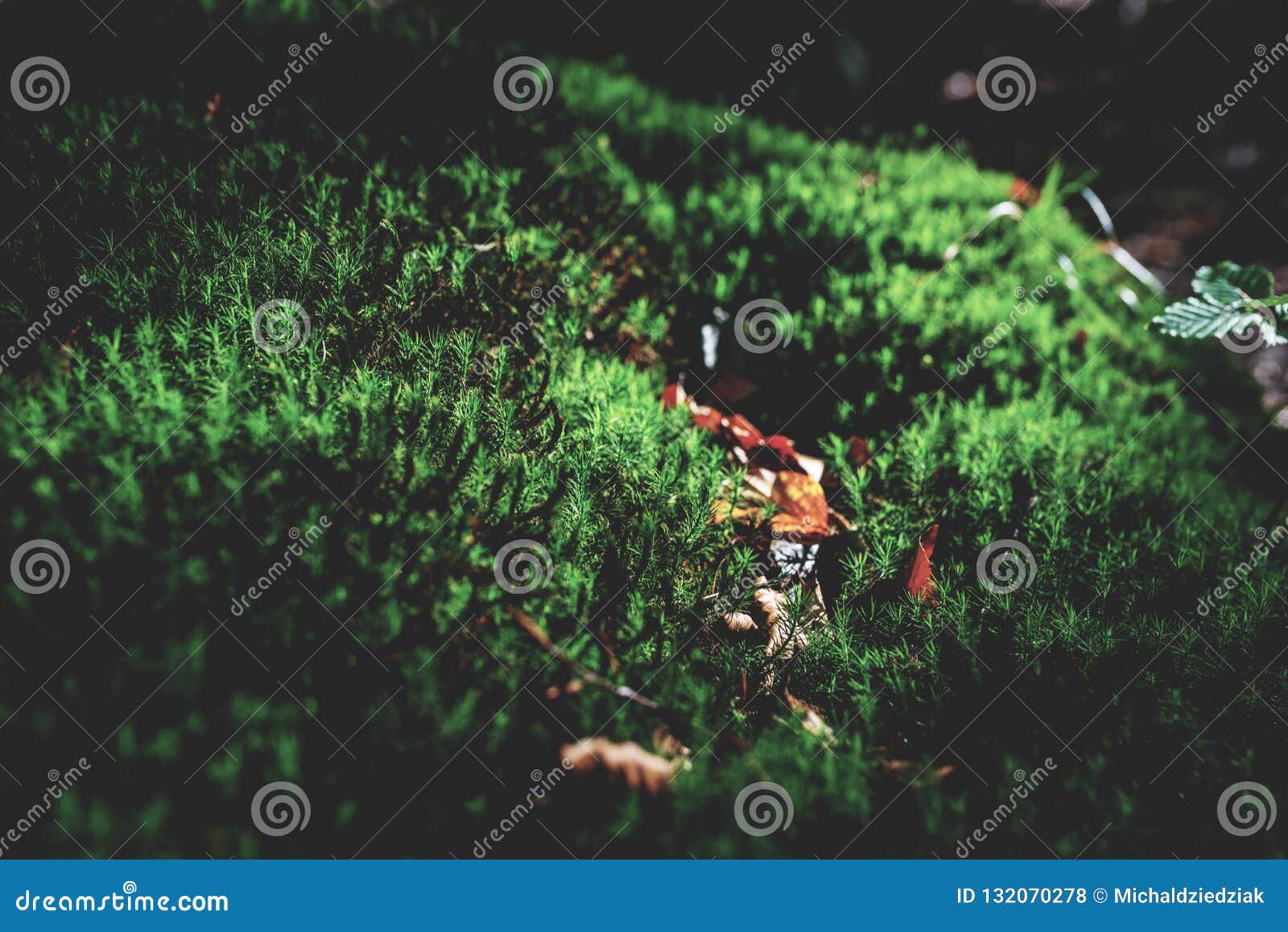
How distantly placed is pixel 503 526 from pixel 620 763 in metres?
0.58

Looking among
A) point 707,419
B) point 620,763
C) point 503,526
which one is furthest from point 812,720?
point 707,419

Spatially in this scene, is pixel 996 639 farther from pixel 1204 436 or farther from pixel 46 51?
pixel 46 51

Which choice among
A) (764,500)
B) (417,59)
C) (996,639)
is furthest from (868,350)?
(417,59)

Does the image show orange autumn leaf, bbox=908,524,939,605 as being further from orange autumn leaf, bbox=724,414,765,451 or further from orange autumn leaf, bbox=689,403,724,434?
orange autumn leaf, bbox=689,403,724,434

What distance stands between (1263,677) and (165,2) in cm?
443

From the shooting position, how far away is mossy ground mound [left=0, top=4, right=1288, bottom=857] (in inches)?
53.2

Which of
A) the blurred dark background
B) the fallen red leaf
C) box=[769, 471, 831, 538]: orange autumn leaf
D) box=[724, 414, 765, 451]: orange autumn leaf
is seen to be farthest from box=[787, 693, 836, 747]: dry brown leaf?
the fallen red leaf

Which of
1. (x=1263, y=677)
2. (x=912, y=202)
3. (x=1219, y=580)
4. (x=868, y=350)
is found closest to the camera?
(x=1263, y=677)

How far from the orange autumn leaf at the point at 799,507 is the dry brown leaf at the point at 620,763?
2.66 ft

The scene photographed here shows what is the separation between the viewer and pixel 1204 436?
301 centimetres

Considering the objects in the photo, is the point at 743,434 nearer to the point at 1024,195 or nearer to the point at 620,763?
the point at 620,763

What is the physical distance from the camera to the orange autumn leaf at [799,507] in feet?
6.98

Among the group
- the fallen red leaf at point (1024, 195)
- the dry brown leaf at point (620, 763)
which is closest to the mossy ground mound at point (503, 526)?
the dry brown leaf at point (620, 763)

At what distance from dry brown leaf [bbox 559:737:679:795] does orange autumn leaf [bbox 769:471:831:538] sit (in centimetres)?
81
